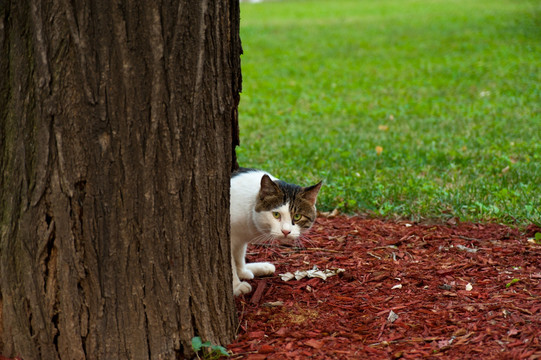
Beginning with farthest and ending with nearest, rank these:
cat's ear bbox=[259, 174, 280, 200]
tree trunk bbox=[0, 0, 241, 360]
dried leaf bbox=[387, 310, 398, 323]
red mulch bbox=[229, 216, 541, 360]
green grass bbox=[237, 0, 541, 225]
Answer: green grass bbox=[237, 0, 541, 225]
cat's ear bbox=[259, 174, 280, 200]
dried leaf bbox=[387, 310, 398, 323]
red mulch bbox=[229, 216, 541, 360]
tree trunk bbox=[0, 0, 241, 360]

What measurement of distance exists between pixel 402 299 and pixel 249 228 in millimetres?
1120

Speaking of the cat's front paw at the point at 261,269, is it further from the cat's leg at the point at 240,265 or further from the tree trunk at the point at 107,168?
the tree trunk at the point at 107,168

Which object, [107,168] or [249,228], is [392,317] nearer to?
[249,228]

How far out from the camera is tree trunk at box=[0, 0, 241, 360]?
2670 mm

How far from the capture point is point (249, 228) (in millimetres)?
4168

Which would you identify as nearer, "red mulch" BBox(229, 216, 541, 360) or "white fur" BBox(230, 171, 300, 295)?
"red mulch" BBox(229, 216, 541, 360)

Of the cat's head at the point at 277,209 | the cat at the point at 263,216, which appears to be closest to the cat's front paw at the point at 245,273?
the cat at the point at 263,216

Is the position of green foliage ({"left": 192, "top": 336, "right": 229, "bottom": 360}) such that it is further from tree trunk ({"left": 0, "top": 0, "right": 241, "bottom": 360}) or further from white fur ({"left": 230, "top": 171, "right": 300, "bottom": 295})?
white fur ({"left": 230, "top": 171, "right": 300, "bottom": 295})

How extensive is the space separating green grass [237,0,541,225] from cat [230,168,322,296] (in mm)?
1442

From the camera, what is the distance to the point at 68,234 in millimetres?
2779

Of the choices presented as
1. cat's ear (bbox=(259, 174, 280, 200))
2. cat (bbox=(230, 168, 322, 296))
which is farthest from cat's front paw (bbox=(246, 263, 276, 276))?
cat's ear (bbox=(259, 174, 280, 200))

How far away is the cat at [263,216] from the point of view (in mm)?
4098

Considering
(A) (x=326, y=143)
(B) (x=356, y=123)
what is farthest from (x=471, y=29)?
(A) (x=326, y=143)

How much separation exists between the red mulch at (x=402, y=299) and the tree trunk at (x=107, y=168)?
721 mm
